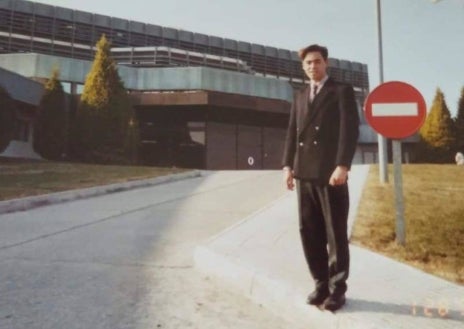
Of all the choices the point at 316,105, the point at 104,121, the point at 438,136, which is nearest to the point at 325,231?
the point at 316,105

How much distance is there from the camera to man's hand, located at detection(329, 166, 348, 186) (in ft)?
9.21

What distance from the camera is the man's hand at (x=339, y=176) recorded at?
2.81 metres

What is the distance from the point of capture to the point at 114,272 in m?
4.25

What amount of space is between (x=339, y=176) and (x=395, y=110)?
7.40ft

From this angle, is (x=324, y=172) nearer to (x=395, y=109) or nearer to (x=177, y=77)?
(x=395, y=109)

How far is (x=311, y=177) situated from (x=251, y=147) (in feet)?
95.9

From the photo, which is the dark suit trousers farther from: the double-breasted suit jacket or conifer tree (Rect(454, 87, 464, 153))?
conifer tree (Rect(454, 87, 464, 153))

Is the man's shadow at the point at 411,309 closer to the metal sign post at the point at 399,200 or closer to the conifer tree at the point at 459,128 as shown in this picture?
Answer: the metal sign post at the point at 399,200

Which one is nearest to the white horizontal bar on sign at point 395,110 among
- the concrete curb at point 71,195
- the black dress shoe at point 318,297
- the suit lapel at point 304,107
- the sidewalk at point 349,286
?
the sidewalk at point 349,286

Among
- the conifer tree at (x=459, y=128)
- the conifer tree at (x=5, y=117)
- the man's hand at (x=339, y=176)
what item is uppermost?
the conifer tree at (x=459, y=128)

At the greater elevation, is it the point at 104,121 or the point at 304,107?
the point at 104,121

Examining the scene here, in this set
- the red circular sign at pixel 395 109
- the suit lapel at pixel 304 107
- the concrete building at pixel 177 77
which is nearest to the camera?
the suit lapel at pixel 304 107

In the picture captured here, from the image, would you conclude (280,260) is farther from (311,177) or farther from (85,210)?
(85,210)

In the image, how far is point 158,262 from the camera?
4.70 m
